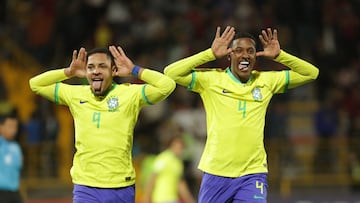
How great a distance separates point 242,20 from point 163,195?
259 inches

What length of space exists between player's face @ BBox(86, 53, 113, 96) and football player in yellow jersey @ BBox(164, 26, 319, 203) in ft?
2.38

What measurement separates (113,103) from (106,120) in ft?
0.65

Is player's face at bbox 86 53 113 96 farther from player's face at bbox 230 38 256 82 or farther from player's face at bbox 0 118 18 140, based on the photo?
player's face at bbox 0 118 18 140

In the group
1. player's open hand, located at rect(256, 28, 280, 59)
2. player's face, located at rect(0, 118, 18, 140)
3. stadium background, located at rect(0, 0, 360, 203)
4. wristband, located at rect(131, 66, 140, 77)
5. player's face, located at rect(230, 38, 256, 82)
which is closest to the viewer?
wristband, located at rect(131, 66, 140, 77)

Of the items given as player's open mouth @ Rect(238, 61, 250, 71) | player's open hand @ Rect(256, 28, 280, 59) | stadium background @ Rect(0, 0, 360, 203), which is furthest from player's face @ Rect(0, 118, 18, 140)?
stadium background @ Rect(0, 0, 360, 203)

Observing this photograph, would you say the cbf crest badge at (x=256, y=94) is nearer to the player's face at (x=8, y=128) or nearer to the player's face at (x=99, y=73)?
the player's face at (x=99, y=73)

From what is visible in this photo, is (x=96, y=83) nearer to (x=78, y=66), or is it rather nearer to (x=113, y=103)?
(x=113, y=103)

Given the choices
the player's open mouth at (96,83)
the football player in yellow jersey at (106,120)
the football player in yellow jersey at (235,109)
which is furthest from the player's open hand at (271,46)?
the player's open mouth at (96,83)

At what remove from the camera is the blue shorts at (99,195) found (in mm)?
9836

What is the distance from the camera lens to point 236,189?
1018cm

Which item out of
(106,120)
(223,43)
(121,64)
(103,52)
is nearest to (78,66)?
(103,52)

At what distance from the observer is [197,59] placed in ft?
34.1

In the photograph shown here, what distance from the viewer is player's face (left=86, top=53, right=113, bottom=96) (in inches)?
396

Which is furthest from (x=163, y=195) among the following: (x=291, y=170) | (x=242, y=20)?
(x=242, y=20)
